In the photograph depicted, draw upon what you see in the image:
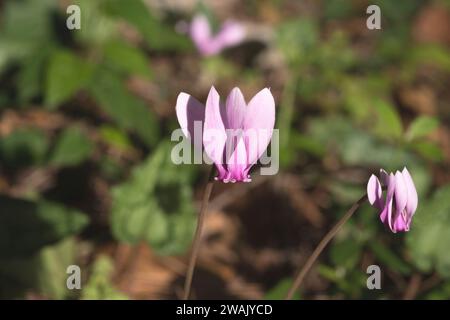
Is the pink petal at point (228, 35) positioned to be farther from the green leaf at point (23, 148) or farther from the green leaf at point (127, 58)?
the green leaf at point (23, 148)

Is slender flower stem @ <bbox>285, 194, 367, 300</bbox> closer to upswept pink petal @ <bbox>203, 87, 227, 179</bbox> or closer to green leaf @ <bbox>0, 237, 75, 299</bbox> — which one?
upswept pink petal @ <bbox>203, 87, 227, 179</bbox>

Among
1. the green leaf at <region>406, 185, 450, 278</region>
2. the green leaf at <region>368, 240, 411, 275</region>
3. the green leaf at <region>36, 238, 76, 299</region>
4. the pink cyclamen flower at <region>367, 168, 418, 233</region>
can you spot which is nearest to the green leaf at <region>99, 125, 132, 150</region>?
the green leaf at <region>36, 238, 76, 299</region>

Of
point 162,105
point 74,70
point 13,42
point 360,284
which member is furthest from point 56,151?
point 360,284

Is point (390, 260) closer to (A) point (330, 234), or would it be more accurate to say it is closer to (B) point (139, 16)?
(A) point (330, 234)

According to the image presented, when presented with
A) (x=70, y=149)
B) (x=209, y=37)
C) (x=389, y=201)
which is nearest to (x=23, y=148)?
(x=70, y=149)

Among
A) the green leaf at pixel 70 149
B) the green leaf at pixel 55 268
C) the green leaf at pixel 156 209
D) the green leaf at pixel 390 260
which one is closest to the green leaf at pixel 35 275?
the green leaf at pixel 55 268
